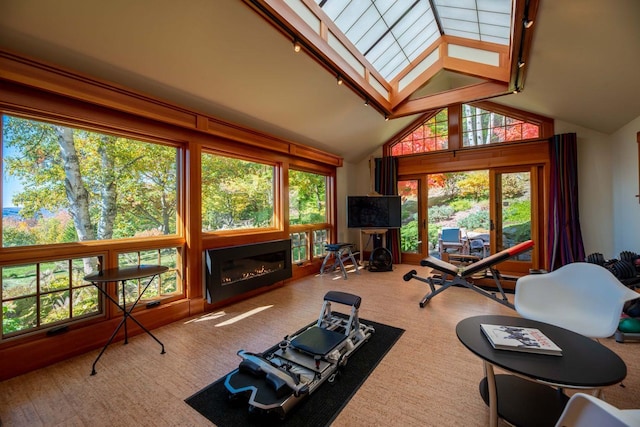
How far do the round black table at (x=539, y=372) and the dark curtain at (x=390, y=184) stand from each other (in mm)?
4370

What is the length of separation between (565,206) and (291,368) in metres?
5.19

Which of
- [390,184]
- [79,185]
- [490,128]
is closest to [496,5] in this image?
[490,128]

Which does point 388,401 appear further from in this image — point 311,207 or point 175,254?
point 311,207

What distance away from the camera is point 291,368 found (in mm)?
2025

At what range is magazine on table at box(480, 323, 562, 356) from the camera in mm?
1422

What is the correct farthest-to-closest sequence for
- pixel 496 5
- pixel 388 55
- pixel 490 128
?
pixel 490 128 < pixel 388 55 < pixel 496 5

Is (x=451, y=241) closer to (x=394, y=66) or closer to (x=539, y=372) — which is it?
(x=394, y=66)

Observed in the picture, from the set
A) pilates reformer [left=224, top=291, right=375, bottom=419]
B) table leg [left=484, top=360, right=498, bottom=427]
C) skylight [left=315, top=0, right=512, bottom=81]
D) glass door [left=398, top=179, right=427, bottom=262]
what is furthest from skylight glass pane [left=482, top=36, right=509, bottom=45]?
table leg [left=484, top=360, right=498, bottom=427]

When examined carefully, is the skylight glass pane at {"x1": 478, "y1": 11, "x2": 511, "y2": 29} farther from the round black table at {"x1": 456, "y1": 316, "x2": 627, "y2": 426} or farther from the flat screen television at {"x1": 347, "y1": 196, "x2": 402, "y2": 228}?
the round black table at {"x1": 456, "y1": 316, "x2": 627, "y2": 426}

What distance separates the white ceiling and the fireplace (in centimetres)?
184

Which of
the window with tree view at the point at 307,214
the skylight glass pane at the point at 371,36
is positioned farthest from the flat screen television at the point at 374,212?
the skylight glass pane at the point at 371,36

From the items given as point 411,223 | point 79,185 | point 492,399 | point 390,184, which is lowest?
point 492,399

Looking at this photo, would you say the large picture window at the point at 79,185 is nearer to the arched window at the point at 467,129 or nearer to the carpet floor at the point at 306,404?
the carpet floor at the point at 306,404

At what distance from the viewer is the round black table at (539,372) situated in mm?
1228
